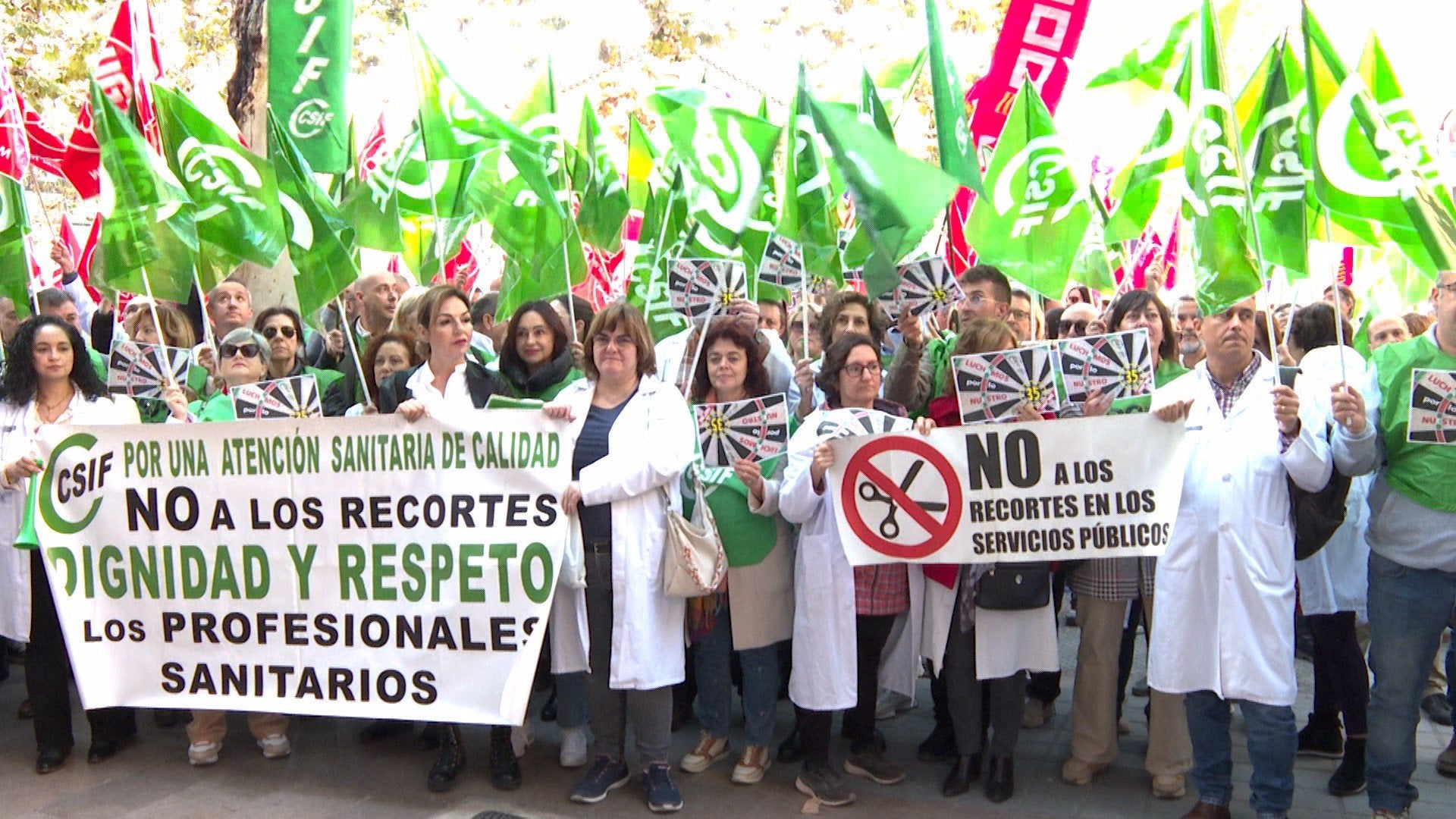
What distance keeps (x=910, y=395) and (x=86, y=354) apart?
3714 millimetres

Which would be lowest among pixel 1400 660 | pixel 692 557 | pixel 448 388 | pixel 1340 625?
pixel 1340 625

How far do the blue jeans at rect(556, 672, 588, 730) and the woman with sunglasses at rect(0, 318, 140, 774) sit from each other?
6.78 feet

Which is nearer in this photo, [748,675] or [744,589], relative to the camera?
[744,589]

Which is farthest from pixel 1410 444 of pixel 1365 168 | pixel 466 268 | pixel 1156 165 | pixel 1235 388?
pixel 466 268

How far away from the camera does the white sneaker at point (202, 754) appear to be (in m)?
5.66

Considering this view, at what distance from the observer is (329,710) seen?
5.31m

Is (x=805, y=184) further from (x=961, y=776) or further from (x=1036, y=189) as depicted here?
(x=961, y=776)

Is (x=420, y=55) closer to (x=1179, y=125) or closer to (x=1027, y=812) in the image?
(x=1179, y=125)

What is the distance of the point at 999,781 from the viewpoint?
510cm

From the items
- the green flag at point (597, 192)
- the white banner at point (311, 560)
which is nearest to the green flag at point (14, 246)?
the white banner at point (311, 560)

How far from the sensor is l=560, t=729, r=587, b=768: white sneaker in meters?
5.54

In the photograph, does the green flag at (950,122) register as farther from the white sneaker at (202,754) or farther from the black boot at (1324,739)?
the white sneaker at (202,754)

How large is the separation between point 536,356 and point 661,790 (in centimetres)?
189

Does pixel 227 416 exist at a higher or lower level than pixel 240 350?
lower
